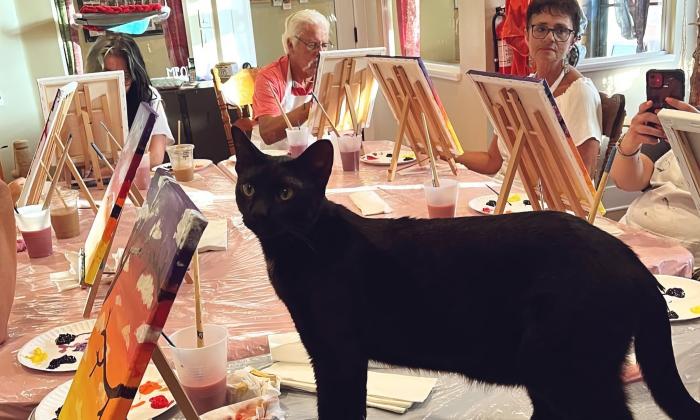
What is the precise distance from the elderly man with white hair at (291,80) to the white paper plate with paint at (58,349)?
175 cm

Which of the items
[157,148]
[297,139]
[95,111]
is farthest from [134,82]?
[297,139]

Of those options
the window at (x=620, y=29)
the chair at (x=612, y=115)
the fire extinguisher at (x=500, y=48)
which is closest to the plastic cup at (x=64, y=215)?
the chair at (x=612, y=115)

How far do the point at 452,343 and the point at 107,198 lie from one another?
35.1 inches

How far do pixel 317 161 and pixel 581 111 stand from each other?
139 cm

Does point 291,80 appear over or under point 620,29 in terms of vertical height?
under

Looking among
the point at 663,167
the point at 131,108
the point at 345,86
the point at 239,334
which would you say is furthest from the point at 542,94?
the point at 131,108

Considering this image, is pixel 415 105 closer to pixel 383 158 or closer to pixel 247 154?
pixel 383 158

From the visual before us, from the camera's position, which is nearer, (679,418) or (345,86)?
(679,418)

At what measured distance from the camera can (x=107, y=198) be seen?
4.61 feet

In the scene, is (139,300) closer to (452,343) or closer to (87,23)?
(452,343)

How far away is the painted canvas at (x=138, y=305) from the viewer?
0.60 metres

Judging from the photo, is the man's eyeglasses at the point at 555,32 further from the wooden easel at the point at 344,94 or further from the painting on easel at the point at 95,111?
the painting on easel at the point at 95,111

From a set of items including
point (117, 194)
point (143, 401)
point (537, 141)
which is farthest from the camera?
point (537, 141)

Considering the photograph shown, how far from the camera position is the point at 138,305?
0.67 metres
